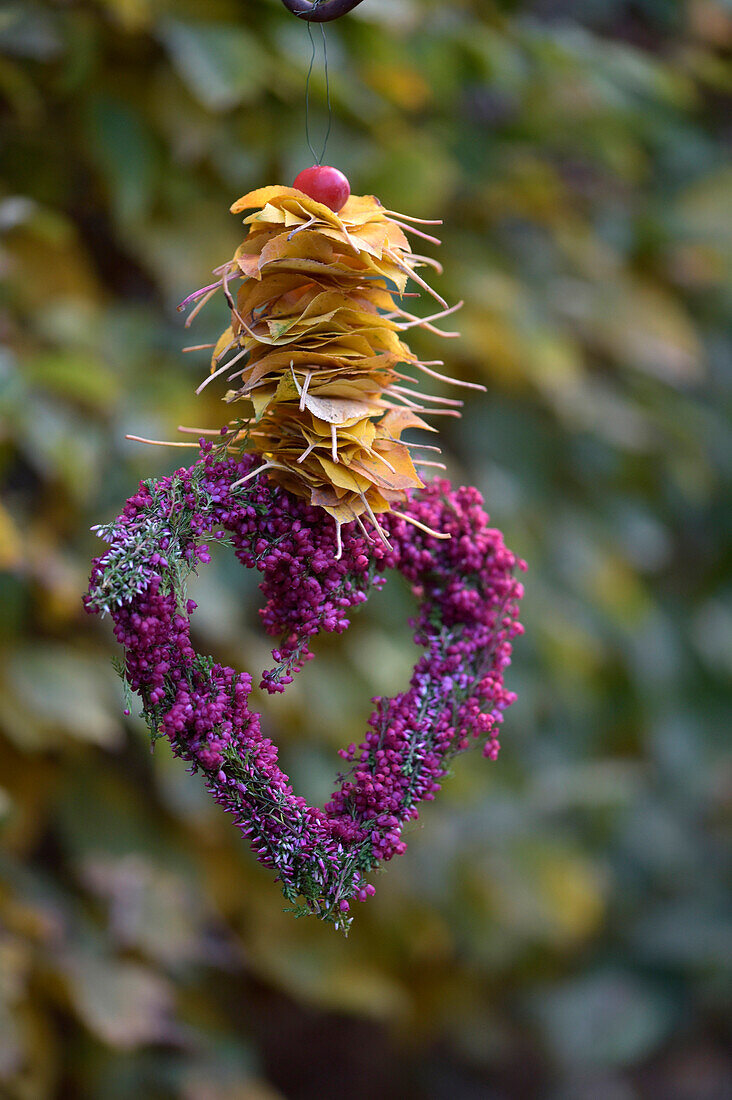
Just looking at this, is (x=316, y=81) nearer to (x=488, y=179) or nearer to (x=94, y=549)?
(x=488, y=179)

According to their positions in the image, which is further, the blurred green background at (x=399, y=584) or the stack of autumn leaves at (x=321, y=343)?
the blurred green background at (x=399, y=584)

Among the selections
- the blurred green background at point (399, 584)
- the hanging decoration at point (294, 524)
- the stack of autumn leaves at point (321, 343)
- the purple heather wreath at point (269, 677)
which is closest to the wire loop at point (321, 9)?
the hanging decoration at point (294, 524)

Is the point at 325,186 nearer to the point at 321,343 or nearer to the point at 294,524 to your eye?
the point at 321,343

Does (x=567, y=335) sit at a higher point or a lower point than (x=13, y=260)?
higher

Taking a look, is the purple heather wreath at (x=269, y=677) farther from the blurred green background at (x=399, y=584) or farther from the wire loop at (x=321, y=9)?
the blurred green background at (x=399, y=584)

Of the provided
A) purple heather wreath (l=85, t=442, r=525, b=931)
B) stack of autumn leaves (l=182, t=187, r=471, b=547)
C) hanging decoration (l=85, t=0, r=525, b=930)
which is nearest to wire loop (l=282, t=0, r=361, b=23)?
hanging decoration (l=85, t=0, r=525, b=930)

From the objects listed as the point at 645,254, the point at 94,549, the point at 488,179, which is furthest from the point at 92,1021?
the point at 645,254

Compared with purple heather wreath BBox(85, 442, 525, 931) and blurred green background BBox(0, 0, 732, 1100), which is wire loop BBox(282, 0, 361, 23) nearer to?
purple heather wreath BBox(85, 442, 525, 931)
